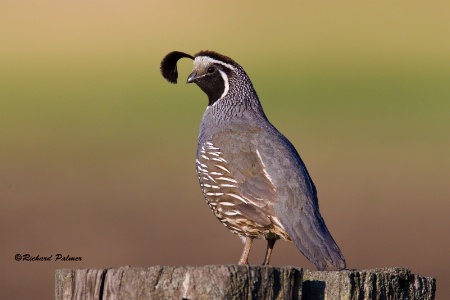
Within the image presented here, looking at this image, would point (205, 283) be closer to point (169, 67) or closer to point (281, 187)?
point (281, 187)

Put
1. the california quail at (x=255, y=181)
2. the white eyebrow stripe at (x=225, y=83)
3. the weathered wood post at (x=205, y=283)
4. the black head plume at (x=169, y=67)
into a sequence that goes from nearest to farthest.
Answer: the weathered wood post at (x=205, y=283) < the california quail at (x=255, y=181) < the white eyebrow stripe at (x=225, y=83) < the black head plume at (x=169, y=67)

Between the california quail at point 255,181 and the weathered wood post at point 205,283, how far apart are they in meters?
1.30

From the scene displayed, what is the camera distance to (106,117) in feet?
53.0

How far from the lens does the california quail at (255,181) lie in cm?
536

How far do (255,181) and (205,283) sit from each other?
93.5 inches

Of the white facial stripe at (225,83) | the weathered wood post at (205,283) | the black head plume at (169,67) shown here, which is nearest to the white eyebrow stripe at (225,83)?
the white facial stripe at (225,83)

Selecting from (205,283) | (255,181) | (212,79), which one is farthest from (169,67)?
(205,283)

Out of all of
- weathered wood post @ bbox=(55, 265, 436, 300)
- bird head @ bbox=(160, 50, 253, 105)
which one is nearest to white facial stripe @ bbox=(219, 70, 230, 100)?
bird head @ bbox=(160, 50, 253, 105)

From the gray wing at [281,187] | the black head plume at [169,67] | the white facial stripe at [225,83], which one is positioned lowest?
the gray wing at [281,187]

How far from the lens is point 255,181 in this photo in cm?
574

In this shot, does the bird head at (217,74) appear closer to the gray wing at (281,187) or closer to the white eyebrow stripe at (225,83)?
the white eyebrow stripe at (225,83)

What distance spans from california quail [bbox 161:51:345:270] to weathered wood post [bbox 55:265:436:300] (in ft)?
4.27

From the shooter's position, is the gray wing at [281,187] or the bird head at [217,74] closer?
the gray wing at [281,187]

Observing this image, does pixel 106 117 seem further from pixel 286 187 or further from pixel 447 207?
pixel 286 187
